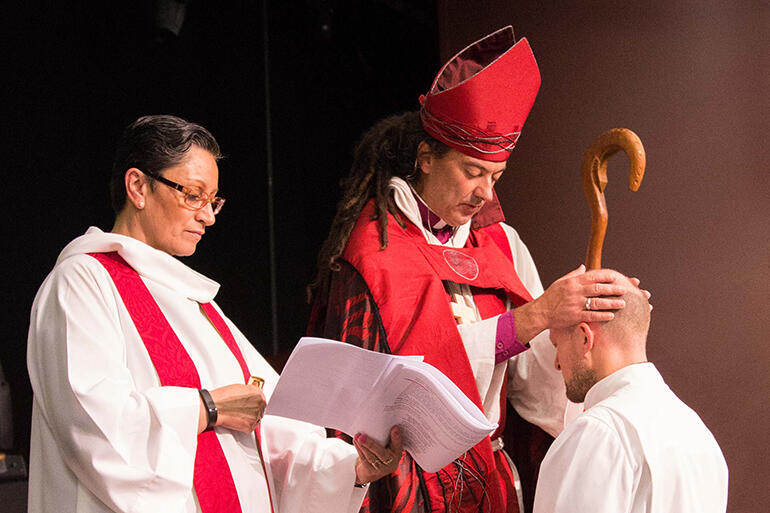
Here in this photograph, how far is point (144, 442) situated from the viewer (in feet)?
6.26

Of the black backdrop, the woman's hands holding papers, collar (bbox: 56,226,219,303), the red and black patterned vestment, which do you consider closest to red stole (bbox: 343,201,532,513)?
the red and black patterned vestment

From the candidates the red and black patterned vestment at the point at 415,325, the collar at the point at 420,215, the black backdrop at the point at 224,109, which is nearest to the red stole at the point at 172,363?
the red and black patterned vestment at the point at 415,325

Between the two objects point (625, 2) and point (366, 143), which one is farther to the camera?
point (625, 2)

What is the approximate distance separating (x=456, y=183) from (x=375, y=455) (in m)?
0.97

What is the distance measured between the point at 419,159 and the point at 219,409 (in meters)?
1.19

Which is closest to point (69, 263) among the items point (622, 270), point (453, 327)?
point (453, 327)

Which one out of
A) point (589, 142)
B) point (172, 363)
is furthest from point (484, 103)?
point (172, 363)

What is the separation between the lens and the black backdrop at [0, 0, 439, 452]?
136 inches

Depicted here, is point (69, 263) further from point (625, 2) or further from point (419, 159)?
point (625, 2)

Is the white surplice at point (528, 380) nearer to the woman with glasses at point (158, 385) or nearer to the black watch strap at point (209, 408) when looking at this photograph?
the woman with glasses at point (158, 385)

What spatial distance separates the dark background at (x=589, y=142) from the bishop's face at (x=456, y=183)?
0.88 metres

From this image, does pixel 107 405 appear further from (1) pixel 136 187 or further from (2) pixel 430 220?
(2) pixel 430 220

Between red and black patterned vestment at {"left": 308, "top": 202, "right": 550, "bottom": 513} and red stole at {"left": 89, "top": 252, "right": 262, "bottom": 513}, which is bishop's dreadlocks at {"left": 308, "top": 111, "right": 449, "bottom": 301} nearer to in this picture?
red and black patterned vestment at {"left": 308, "top": 202, "right": 550, "bottom": 513}

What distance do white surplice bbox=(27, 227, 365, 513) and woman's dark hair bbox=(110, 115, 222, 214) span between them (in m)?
0.16
